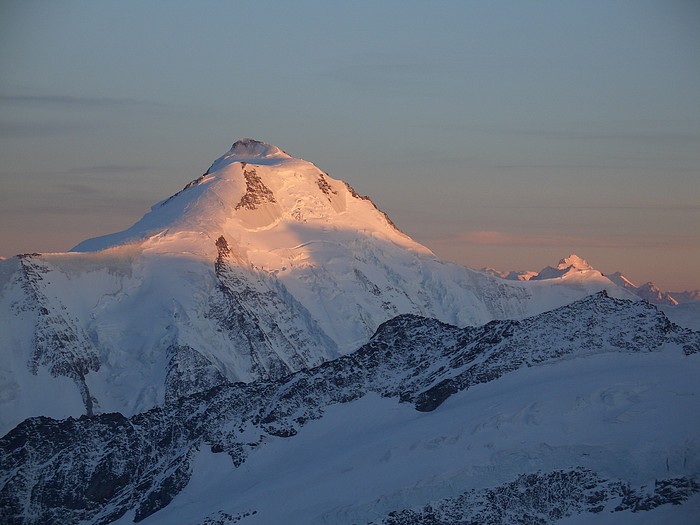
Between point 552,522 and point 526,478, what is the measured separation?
7128 millimetres

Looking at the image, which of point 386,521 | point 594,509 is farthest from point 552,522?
point 386,521

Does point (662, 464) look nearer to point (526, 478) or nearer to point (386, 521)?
point (526, 478)

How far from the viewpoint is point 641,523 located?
7431 inches

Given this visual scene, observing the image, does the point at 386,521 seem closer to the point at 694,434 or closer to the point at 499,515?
the point at 499,515

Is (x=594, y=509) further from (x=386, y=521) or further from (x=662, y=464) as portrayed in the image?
(x=386, y=521)

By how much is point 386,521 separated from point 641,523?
2625 cm

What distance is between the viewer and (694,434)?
656 feet

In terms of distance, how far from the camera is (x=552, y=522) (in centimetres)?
19238

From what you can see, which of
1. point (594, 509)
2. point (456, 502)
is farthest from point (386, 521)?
point (594, 509)

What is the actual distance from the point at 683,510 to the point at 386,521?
30078 millimetres

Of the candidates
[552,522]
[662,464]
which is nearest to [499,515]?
[552,522]

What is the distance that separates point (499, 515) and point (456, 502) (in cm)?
582

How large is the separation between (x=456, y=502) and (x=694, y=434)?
25.4 m

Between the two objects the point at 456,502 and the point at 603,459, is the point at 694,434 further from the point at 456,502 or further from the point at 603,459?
the point at 456,502
